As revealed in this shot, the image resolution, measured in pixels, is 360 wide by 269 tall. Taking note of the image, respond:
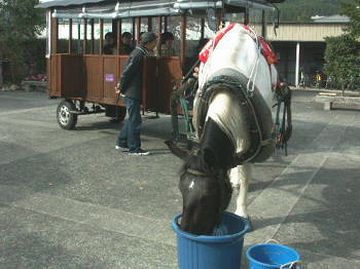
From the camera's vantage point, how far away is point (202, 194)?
10.1 ft

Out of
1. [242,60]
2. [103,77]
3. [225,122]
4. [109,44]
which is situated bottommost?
[225,122]

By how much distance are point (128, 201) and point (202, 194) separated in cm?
297

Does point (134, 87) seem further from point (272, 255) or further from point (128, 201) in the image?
point (272, 255)

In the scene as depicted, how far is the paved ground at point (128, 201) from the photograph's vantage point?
4535mm

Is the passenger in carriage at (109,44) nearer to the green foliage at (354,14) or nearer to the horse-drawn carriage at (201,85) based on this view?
the horse-drawn carriage at (201,85)

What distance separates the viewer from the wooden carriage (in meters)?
8.21

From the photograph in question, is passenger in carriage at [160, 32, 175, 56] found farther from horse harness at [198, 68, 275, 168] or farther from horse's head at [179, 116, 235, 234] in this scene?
horse's head at [179, 116, 235, 234]

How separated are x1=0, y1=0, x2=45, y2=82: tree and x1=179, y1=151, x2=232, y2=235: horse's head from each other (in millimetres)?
16670

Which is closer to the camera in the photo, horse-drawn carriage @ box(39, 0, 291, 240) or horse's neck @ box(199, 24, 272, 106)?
horse-drawn carriage @ box(39, 0, 291, 240)

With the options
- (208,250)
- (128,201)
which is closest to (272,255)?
(208,250)

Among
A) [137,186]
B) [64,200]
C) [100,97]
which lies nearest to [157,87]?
[100,97]

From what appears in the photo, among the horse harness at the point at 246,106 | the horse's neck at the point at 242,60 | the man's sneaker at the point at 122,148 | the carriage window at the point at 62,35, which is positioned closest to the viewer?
the horse harness at the point at 246,106

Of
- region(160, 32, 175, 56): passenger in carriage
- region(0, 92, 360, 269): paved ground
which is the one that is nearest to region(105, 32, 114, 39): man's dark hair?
region(160, 32, 175, 56): passenger in carriage

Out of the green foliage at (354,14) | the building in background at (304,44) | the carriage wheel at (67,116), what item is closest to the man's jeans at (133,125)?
the carriage wheel at (67,116)
